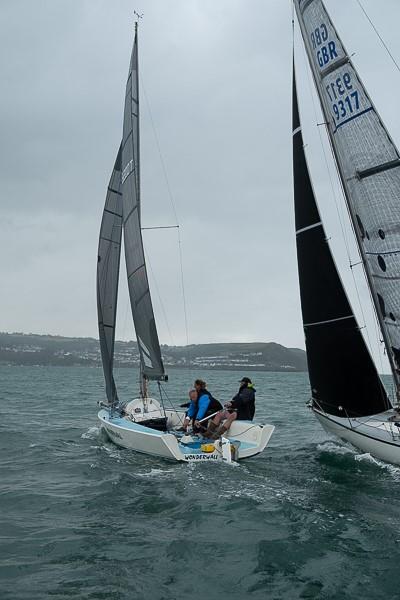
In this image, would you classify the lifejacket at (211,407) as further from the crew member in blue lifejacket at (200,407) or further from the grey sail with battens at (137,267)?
the grey sail with battens at (137,267)

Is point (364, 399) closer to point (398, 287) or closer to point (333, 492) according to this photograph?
point (398, 287)

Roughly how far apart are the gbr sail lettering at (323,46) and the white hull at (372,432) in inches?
337

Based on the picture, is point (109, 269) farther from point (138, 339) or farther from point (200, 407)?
point (200, 407)

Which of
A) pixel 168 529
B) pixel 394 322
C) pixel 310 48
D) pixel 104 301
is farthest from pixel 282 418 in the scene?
pixel 168 529

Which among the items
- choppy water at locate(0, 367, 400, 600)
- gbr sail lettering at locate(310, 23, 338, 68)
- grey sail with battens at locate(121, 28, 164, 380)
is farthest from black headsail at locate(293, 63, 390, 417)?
grey sail with battens at locate(121, 28, 164, 380)

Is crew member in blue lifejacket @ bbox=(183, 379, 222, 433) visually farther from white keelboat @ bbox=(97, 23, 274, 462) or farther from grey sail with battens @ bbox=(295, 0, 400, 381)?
grey sail with battens @ bbox=(295, 0, 400, 381)

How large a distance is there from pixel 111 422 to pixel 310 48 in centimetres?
1075

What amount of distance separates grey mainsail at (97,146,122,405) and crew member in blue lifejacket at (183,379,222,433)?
4.54 metres

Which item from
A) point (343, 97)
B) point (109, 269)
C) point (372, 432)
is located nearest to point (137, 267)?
point (109, 269)

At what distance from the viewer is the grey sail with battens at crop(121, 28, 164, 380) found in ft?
45.4

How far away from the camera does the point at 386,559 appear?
Answer: 6086 millimetres

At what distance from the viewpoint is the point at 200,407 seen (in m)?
12.1

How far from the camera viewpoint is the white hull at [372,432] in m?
10.6

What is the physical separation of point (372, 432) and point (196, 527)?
549cm
